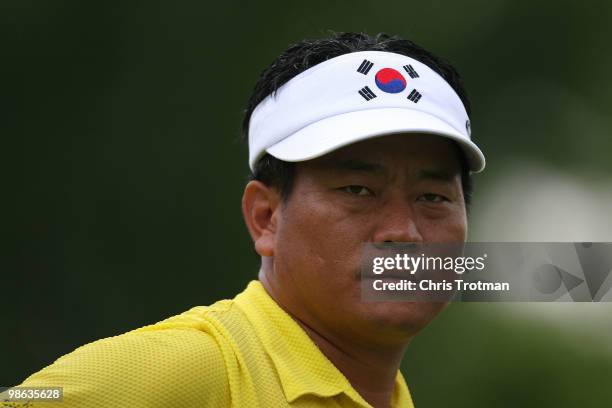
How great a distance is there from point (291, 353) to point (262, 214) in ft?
0.72

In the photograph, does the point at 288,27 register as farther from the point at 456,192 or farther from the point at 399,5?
the point at 456,192

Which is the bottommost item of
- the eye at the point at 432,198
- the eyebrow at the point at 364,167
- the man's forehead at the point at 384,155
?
the eye at the point at 432,198

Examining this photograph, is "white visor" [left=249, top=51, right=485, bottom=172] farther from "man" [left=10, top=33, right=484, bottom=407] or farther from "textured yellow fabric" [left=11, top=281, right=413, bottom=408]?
"textured yellow fabric" [left=11, top=281, right=413, bottom=408]

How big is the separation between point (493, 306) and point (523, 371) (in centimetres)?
22

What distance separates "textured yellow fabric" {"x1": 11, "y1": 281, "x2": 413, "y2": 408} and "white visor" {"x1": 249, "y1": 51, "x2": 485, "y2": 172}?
0.22 meters

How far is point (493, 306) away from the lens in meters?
3.42

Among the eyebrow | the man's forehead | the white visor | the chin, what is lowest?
the chin

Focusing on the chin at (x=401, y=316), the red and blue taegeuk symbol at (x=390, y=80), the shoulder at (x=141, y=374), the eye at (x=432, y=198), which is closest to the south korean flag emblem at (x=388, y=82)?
the red and blue taegeuk symbol at (x=390, y=80)

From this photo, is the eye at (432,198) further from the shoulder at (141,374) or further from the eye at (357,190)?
the shoulder at (141,374)

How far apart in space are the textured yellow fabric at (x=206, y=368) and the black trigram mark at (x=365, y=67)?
1.11 feet

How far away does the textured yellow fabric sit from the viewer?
1082mm

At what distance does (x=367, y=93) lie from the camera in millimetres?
1356

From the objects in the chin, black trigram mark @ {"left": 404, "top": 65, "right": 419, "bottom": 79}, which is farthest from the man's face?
black trigram mark @ {"left": 404, "top": 65, "right": 419, "bottom": 79}

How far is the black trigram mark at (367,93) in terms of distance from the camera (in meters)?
1.35
